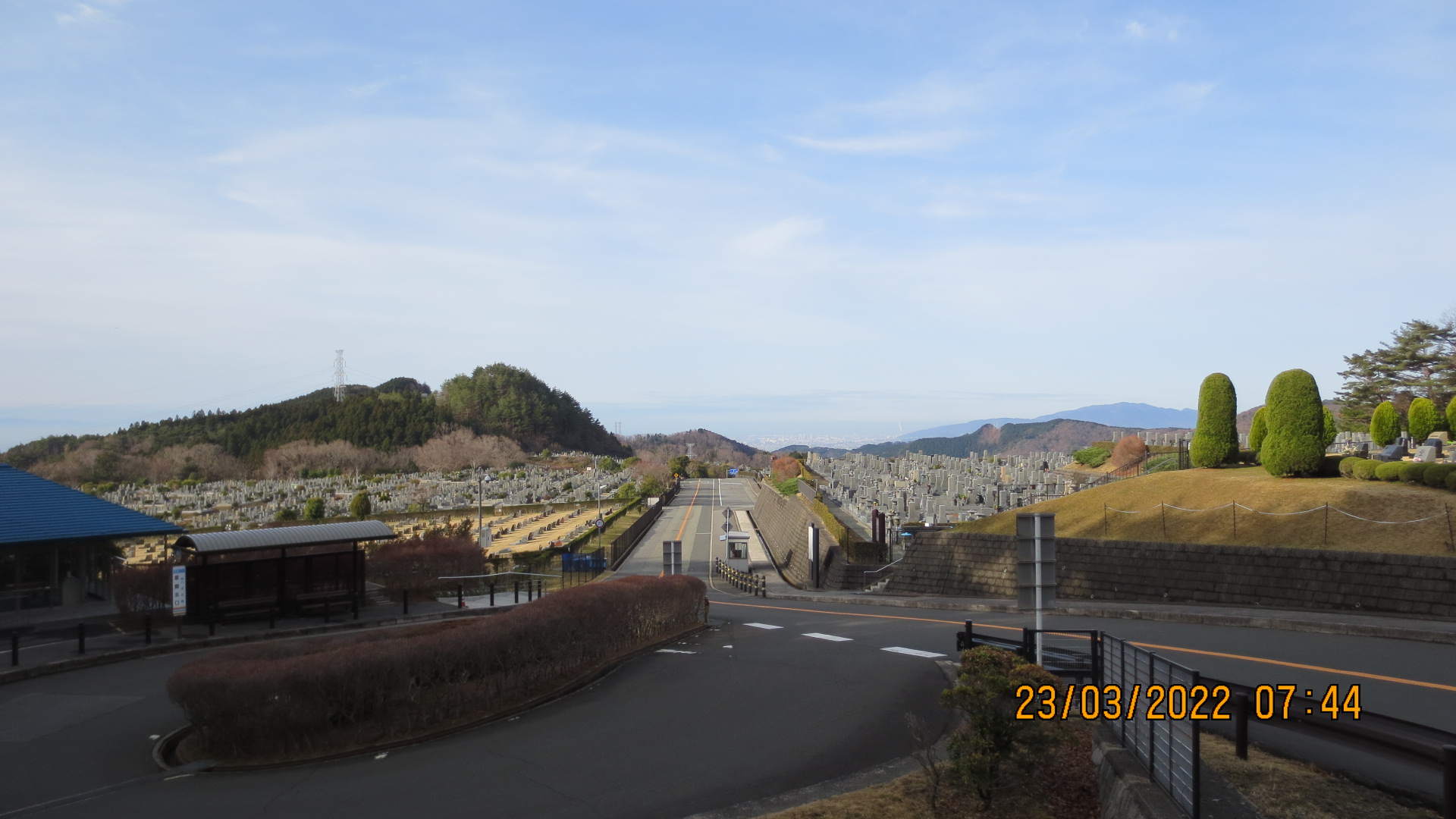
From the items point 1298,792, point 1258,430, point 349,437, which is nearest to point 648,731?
point 1298,792

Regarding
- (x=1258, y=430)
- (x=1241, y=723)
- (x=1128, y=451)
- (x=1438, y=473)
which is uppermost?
(x=1258, y=430)

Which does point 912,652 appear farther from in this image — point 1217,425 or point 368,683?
point 1217,425

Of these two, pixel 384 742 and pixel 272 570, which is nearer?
pixel 384 742

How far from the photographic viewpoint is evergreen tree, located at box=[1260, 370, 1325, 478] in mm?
22734

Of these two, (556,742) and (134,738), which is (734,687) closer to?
(556,742)

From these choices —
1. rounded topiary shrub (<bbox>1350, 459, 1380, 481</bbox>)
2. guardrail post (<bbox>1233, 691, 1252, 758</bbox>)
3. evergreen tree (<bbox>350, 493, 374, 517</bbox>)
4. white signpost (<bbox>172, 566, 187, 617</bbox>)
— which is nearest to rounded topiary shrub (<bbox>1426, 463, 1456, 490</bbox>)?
rounded topiary shrub (<bbox>1350, 459, 1380, 481</bbox>)

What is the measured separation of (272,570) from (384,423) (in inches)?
4778

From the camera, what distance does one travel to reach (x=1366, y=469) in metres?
21.2

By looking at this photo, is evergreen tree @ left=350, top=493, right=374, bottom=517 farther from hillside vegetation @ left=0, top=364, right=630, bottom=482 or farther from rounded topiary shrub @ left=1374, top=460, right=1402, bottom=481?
rounded topiary shrub @ left=1374, top=460, right=1402, bottom=481

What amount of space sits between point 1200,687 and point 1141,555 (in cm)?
1666

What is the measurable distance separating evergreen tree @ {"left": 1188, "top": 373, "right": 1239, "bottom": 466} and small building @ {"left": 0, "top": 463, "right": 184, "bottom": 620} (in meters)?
31.0

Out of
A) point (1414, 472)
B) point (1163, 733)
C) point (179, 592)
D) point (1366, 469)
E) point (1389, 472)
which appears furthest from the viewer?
point (1366, 469)

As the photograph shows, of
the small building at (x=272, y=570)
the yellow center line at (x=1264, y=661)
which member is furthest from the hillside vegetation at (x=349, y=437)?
the yellow center line at (x=1264, y=661)

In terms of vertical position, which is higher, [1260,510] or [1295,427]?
[1295,427]
